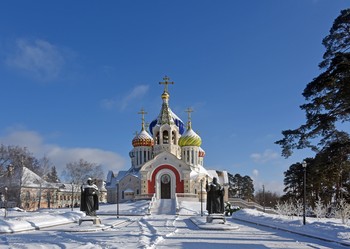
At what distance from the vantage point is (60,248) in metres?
10.9

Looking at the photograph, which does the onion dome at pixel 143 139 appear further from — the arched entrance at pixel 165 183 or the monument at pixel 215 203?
the monument at pixel 215 203

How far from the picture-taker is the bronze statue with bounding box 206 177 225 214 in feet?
67.1

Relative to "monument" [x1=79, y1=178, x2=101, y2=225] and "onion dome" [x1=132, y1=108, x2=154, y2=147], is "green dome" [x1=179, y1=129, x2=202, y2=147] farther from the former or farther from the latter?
"monument" [x1=79, y1=178, x2=101, y2=225]

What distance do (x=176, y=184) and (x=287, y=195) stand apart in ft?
48.0

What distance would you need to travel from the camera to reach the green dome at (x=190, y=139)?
53219mm

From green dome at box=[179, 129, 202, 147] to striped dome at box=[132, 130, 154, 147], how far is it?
4.46 meters

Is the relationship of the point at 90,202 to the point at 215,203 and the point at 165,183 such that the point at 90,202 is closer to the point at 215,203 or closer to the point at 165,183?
the point at 215,203

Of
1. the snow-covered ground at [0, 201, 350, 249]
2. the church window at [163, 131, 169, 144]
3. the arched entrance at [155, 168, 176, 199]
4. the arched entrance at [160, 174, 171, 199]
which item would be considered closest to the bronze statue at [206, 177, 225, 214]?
the snow-covered ground at [0, 201, 350, 249]

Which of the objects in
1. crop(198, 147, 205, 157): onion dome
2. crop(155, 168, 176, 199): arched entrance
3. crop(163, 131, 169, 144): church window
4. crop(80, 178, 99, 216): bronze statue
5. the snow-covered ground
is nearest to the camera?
the snow-covered ground

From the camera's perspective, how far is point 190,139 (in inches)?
2096

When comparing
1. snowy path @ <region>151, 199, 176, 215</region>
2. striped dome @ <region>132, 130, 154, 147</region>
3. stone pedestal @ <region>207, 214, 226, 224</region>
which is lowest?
snowy path @ <region>151, 199, 176, 215</region>

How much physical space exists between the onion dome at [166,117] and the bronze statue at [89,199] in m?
34.7

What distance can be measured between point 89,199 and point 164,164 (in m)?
30.1

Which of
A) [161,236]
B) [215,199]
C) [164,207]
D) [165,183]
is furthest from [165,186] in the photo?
[161,236]
